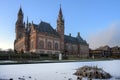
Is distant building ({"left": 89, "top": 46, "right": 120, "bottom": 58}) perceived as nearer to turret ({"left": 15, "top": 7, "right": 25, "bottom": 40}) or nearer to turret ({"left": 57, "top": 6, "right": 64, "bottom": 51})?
turret ({"left": 57, "top": 6, "right": 64, "bottom": 51})

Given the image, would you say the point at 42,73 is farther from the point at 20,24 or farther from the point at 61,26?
the point at 20,24

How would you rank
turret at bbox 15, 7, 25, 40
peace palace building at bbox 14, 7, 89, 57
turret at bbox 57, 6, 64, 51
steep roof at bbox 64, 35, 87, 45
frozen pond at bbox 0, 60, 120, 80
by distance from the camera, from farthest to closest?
1. steep roof at bbox 64, 35, 87, 45
2. turret at bbox 15, 7, 25, 40
3. turret at bbox 57, 6, 64, 51
4. peace palace building at bbox 14, 7, 89, 57
5. frozen pond at bbox 0, 60, 120, 80

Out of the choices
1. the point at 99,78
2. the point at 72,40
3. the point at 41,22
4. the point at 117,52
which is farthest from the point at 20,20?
the point at 99,78

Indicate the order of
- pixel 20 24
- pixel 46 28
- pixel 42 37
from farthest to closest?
pixel 20 24
pixel 46 28
pixel 42 37

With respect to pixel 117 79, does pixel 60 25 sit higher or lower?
higher

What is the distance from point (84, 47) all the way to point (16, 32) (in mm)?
45025

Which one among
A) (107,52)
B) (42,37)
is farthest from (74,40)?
(107,52)

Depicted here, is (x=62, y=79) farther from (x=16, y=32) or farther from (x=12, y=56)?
(x=16, y=32)

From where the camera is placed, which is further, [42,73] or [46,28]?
[46,28]

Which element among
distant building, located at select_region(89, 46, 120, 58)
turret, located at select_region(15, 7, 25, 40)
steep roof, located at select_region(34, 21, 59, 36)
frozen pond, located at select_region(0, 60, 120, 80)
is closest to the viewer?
frozen pond, located at select_region(0, 60, 120, 80)

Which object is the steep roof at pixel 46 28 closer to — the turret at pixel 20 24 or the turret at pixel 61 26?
the turret at pixel 61 26

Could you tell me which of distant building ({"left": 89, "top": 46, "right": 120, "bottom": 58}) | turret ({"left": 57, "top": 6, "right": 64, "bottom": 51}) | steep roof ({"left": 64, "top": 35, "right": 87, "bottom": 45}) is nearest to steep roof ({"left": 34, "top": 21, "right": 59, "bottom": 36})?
turret ({"left": 57, "top": 6, "right": 64, "bottom": 51})

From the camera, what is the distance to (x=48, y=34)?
101438 mm

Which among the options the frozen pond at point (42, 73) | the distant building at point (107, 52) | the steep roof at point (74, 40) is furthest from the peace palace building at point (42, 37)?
the frozen pond at point (42, 73)
